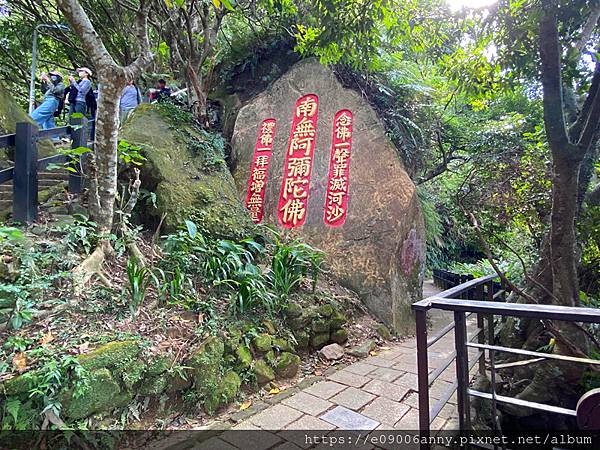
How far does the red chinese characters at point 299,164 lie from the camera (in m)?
5.67

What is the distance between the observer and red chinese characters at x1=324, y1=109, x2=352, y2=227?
17.8ft

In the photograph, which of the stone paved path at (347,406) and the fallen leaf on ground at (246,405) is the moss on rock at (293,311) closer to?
the stone paved path at (347,406)

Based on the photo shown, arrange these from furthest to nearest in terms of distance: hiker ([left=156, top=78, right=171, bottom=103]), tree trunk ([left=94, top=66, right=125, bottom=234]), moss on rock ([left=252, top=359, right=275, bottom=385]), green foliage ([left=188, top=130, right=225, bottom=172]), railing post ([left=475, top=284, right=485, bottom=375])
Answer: hiker ([left=156, top=78, right=171, bottom=103])
green foliage ([left=188, top=130, right=225, bottom=172])
tree trunk ([left=94, top=66, right=125, bottom=234])
moss on rock ([left=252, top=359, right=275, bottom=385])
railing post ([left=475, top=284, right=485, bottom=375])

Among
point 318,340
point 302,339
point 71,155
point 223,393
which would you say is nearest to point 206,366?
point 223,393

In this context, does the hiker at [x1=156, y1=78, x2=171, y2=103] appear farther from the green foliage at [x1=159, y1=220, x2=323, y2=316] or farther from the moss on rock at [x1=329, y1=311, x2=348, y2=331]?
the moss on rock at [x1=329, y1=311, x2=348, y2=331]

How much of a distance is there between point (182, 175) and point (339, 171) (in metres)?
2.50

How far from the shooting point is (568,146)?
8.53ft

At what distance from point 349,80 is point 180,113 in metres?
3.09

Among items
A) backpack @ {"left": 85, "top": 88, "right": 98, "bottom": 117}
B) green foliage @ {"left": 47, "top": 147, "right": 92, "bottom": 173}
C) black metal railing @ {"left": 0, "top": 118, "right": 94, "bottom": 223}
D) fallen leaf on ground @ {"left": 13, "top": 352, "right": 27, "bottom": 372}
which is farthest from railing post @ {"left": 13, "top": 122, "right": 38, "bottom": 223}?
backpack @ {"left": 85, "top": 88, "right": 98, "bottom": 117}

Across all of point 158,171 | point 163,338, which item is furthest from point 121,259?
point 158,171

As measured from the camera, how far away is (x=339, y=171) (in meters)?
5.56

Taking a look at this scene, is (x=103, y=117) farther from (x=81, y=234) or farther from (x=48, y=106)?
(x=48, y=106)

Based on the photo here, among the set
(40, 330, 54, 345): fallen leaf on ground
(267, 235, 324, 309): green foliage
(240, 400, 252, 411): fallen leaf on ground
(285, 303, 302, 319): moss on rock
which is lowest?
(240, 400, 252, 411): fallen leaf on ground

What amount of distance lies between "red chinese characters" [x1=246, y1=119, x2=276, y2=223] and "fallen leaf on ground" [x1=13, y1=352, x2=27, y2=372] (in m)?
3.98
